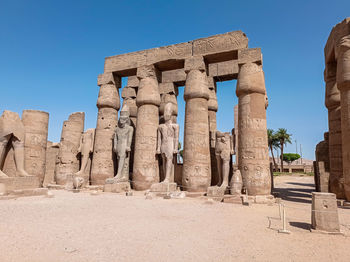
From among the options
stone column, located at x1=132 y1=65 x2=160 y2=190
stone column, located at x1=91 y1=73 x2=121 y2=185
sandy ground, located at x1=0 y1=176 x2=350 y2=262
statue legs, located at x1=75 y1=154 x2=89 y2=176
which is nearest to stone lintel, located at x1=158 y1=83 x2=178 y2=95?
stone column, located at x1=132 y1=65 x2=160 y2=190

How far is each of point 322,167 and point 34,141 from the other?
13.1 meters

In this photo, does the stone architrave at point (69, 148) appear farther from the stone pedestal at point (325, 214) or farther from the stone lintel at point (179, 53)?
the stone pedestal at point (325, 214)

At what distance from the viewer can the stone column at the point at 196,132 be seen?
1052cm

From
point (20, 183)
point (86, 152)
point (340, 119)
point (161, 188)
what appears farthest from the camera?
point (86, 152)

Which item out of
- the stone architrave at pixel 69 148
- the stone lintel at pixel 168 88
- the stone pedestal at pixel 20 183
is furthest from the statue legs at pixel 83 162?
the stone lintel at pixel 168 88

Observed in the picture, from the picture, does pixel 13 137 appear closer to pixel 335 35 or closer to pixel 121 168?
pixel 121 168

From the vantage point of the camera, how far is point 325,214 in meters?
4.59

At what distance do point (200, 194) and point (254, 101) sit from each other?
14.7ft

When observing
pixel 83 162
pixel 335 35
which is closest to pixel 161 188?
pixel 83 162

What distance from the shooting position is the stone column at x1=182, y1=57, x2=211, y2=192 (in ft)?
34.5

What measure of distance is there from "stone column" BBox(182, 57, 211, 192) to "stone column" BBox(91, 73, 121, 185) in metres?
4.39

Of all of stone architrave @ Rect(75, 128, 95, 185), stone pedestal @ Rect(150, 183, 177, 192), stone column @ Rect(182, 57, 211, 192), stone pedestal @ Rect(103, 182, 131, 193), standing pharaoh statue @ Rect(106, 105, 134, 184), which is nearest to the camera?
stone pedestal @ Rect(150, 183, 177, 192)

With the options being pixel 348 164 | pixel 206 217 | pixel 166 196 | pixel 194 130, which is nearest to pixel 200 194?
pixel 166 196

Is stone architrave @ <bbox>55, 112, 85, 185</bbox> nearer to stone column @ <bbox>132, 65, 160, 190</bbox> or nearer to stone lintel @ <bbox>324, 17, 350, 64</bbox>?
stone column @ <bbox>132, 65, 160, 190</bbox>
